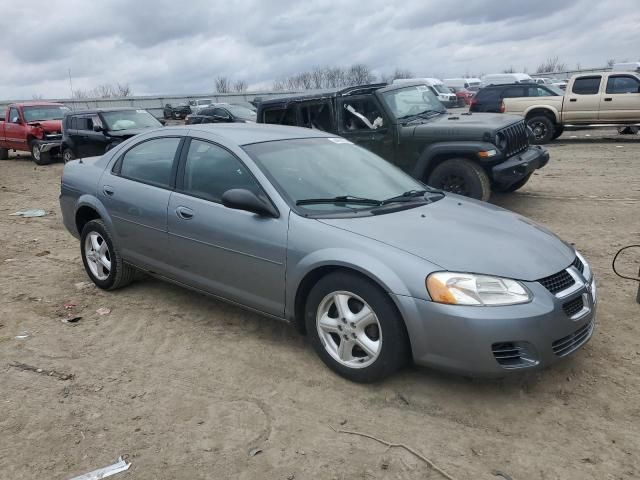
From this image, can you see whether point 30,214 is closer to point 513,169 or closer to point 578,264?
point 513,169

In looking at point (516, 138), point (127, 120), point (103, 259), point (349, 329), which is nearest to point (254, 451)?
point (349, 329)

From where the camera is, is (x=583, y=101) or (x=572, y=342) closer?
(x=572, y=342)

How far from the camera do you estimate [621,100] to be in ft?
50.2

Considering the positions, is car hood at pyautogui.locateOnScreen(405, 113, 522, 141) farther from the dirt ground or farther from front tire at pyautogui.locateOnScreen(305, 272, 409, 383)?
front tire at pyautogui.locateOnScreen(305, 272, 409, 383)

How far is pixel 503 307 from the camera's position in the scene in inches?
119

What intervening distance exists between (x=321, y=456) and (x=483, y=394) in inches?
42.9

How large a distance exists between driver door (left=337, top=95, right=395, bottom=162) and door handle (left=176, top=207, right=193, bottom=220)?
4098mm

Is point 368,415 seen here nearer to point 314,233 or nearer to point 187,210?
point 314,233

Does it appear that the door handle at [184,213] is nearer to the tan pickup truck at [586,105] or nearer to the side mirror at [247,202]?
the side mirror at [247,202]

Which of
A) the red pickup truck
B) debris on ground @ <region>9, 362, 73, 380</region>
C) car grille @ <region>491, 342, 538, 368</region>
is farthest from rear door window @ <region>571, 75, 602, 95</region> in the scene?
debris on ground @ <region>9, 362, 73, 380</region>

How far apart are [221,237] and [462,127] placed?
15.2 feet

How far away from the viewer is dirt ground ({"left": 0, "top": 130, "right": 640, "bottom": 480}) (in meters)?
2.76

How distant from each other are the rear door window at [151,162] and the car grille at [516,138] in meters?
4.58

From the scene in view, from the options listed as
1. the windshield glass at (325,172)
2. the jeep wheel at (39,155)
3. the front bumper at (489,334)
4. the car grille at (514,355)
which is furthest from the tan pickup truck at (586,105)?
the car grille at (514,355)
